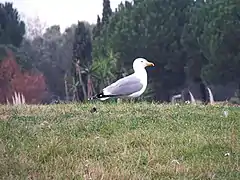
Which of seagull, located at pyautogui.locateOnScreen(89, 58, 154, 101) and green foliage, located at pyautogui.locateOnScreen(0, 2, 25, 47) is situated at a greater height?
green foliage, located at pyautogui.locateOnScreen(0, 2, 25, 47)

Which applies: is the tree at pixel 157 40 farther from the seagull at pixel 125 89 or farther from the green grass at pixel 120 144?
the green grass at pixel 120 144

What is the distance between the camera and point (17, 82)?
27.6m

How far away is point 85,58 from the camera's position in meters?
33.1

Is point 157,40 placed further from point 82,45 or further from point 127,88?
point 127,88

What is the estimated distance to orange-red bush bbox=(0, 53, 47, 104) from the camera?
2750 centimetres

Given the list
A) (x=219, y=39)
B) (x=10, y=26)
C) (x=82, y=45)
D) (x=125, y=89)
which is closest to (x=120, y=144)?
(x=125, y=89)

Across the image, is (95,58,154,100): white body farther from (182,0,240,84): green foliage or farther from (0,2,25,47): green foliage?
(0,2,25,47): green foliage

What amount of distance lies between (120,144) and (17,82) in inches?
913

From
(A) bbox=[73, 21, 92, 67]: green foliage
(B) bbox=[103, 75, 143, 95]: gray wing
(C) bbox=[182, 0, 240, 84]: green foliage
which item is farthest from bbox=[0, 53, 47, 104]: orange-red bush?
(B) bbox=[103, 75, 143, 95]: gray wing

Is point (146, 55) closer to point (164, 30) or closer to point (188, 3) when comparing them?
point (164, 30)

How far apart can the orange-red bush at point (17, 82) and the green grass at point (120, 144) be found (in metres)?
20.6

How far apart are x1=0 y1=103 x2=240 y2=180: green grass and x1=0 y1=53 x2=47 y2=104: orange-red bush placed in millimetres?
20615

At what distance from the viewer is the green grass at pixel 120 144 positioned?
4117 mm

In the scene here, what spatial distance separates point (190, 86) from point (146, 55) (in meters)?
3.12
